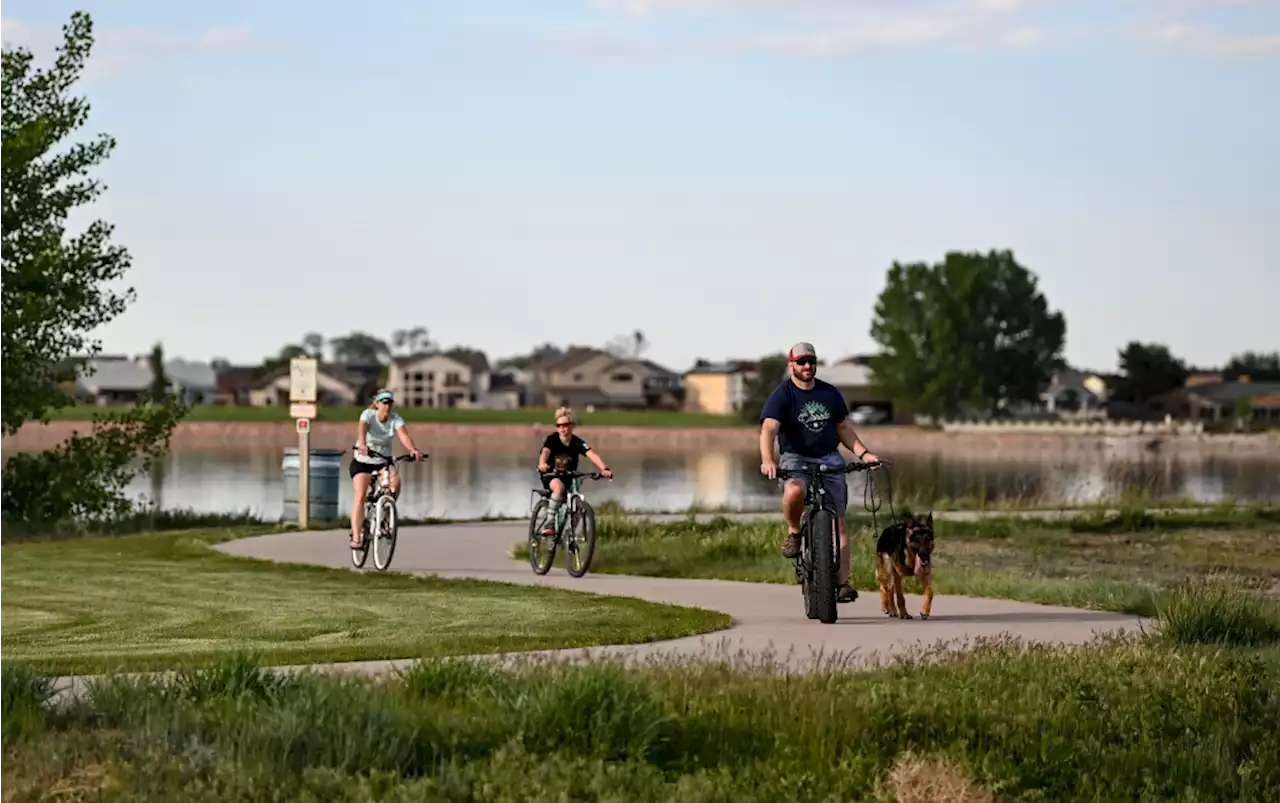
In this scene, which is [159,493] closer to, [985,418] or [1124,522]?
[1124,522]

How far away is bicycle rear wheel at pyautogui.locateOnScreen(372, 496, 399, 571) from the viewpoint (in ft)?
64.2

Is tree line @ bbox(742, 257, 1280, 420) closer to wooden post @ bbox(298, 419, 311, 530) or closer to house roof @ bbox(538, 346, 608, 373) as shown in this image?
house roof @ bbox(538, 346, 608, 373)

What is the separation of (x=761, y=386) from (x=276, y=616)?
127 m

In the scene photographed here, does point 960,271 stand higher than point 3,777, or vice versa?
point 960,271

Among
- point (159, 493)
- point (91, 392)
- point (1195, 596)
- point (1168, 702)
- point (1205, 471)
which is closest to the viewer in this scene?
point (1168, 702)

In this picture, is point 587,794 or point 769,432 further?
point 769,432

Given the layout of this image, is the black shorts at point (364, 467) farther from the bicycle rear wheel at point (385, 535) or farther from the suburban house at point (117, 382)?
the suburban house at point (117, 382)

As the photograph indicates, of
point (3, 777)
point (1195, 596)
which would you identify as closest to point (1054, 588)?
point (1195, 596)

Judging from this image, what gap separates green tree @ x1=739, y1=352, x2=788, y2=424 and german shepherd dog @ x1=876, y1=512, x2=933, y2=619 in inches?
4582

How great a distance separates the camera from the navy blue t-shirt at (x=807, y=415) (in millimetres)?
14164

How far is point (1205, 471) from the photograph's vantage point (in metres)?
81.4

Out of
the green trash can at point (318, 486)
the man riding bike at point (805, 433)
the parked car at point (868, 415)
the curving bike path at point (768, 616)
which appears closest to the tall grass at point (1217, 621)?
the curving bike path at point (768, 616)

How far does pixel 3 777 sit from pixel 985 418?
405ft

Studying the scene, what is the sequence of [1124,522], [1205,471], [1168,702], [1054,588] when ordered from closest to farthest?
[1168,702] → [1054,588] → [1124,522] → [1205,471]
